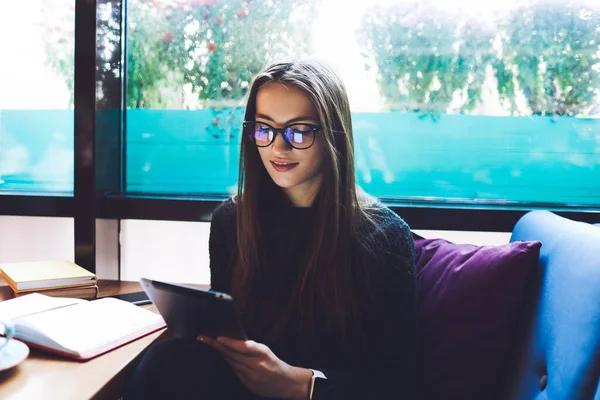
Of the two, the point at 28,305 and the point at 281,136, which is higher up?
the point at 281,136

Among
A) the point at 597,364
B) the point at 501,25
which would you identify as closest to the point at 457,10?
the point at 501,25

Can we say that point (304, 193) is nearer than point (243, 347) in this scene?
No

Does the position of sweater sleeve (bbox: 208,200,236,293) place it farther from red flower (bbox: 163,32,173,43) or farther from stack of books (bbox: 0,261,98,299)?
red flower (bbox: 163,32,173,43)

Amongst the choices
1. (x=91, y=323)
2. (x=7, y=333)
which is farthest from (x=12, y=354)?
(x=91, y=323)

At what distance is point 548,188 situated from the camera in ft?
6.21

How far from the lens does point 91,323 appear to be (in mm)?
1179

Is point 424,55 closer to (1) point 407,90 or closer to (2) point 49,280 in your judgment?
(1) point 407,90

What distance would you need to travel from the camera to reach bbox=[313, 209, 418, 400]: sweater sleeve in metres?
1.17

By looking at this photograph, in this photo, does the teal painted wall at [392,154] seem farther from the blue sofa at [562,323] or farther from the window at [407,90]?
the blue sofa at [562,323]

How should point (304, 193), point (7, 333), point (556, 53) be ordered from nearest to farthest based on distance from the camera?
1. point (7, 333)
2. point (304, 193)
3. point (556, 53)

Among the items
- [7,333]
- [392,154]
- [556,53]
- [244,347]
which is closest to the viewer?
[7,333]

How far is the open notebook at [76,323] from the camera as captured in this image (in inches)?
41.5

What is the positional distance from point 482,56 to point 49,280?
1689 mm

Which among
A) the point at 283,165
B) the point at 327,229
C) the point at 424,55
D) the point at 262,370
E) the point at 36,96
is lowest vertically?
the point at 262,370
